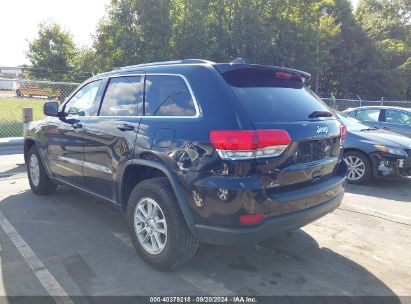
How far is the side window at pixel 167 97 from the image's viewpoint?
3039mm

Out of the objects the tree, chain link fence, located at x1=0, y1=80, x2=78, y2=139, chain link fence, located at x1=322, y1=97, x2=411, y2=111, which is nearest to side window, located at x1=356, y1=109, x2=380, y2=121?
chain link fence, located at x1=322, y1=97, x2=411, y2=111

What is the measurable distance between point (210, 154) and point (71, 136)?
236 centimetres

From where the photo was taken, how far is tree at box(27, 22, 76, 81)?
25389mm

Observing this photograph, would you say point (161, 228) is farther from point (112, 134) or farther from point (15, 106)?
point (15, 106)

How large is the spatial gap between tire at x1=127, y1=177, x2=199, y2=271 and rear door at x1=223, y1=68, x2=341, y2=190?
2.69ft

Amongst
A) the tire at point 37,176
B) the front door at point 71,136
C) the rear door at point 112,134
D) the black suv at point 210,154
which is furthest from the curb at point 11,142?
the black suv at point 210,154

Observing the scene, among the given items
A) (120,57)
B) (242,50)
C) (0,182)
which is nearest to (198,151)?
(0,182)

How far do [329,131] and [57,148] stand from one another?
3.37 meters

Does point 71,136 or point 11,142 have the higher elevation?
point 71,136

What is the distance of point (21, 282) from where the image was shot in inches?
118

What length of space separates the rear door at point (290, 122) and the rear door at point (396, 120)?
6.31 meters

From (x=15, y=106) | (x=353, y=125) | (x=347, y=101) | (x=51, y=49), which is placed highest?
(x=51, y=49)

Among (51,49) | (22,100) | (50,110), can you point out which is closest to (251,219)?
(50,110)

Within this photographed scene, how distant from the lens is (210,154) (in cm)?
271
